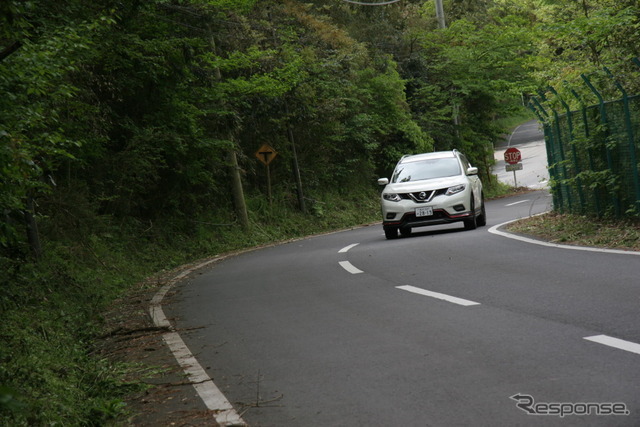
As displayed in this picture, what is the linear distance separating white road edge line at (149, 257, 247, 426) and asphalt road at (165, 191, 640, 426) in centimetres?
9

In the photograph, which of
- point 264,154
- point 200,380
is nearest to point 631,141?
point 200,380

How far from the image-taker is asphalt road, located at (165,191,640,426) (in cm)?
477

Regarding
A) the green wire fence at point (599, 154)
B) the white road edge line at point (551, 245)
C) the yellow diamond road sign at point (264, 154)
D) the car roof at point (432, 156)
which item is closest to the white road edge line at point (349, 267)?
the white road edge line at point (551, 245)

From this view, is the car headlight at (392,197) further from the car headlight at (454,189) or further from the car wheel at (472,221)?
the car wheel at (472,221)

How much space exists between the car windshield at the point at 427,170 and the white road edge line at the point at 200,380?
31.9ft

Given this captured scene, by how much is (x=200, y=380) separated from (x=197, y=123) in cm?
1771

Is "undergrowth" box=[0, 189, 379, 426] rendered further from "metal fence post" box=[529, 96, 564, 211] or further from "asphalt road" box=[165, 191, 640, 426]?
"metal fence post" box=[529, 96, 564, 211]

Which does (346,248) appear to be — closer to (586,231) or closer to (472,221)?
(472,221)

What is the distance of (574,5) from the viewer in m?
24.6

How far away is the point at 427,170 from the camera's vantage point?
19281 mm

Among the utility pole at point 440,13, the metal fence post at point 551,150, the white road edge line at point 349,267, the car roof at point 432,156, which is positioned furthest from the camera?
the utility pole at point 440,13

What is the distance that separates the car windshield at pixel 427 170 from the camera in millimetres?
19062

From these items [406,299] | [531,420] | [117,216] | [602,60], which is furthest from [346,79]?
[531,420]

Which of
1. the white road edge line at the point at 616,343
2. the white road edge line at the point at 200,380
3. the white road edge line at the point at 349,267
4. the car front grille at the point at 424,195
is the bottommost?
the white road edge line at the point at 349,267
